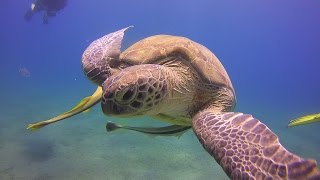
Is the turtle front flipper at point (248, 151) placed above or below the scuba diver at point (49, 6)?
above

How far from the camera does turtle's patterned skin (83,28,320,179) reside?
222 cm

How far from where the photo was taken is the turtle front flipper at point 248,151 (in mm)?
2047

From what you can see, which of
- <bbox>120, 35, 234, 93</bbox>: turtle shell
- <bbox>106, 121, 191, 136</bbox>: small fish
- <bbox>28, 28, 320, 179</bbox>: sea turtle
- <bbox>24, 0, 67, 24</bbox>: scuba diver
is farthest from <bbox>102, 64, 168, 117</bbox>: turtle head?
<bbox>24, 0, 67, 24</bbox>: scuba diver

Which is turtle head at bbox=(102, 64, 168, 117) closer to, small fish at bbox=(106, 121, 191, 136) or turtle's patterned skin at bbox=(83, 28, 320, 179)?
turtle's patterned skin at bbox=(83, 28, 320, 179)

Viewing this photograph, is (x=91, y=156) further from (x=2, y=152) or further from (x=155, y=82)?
(x=155, y=82)

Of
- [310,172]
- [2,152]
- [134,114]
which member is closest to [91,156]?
[2,152]

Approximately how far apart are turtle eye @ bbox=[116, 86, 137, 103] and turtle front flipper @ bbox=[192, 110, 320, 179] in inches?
30.9

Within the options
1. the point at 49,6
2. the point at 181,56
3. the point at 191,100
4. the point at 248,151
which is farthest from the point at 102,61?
the point at 49,6

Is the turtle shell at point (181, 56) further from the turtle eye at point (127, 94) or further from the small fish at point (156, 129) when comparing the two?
the turtle eye at point (127, 94)

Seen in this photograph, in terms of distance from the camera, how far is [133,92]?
2787 millimetres

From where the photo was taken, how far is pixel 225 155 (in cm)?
243

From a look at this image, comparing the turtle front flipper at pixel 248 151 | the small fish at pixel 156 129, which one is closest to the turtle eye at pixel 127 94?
the turtle front flipper at pixel 248 151

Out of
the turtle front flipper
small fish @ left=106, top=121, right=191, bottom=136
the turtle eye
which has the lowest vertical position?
small fish @ left=106, top=121, right=191, bottom=136

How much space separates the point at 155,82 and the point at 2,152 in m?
7.25
